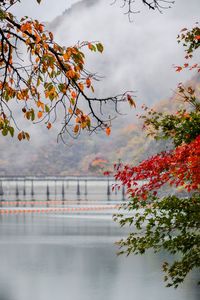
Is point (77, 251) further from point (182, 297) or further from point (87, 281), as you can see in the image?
point (182, 297)

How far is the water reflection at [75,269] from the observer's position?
3605 cm

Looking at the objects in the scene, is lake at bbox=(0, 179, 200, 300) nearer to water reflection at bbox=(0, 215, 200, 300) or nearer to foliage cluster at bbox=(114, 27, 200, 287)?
water reflection at bbox=(0, 215, 200, 300)

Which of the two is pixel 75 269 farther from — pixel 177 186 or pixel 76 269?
pixel 177 186

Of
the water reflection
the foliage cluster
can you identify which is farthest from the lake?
the foliage cluster

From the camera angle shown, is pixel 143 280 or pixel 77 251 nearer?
pixel 143 280

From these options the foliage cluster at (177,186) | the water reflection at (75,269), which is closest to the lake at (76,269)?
the water reflection at (75,269)

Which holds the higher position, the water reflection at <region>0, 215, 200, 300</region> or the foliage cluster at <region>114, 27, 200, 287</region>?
the foliage cluster at <region>114, 27, 200, 287</region>

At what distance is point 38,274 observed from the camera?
44.4m

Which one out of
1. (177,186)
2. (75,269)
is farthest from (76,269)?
(177,186)

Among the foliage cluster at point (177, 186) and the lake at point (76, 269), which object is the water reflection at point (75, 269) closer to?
the lake at point (76, 269)

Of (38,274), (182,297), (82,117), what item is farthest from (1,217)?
(82,117)

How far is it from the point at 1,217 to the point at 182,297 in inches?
2791

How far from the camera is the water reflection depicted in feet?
118

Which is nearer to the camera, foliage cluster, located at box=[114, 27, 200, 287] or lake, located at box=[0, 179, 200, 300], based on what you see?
foliage cluster, located at box=[114, 27, 200, 287]
